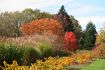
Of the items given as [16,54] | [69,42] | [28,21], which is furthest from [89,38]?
[16,54]

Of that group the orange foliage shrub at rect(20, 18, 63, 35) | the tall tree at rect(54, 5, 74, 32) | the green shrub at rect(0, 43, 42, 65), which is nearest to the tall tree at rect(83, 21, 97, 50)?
the tall tree at rect(54, 5, 74, 32)

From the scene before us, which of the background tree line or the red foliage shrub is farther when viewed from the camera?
the background tree line

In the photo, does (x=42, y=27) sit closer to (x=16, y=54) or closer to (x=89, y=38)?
(x=89, y=38)

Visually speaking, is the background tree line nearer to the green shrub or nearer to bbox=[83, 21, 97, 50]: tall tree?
bbox=[83, 21, 97, 50]: tall tree

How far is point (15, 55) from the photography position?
1911 centimetres

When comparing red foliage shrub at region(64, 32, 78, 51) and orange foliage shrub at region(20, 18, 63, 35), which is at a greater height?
orange foliage shrub at region(20, 18, 63, 35)

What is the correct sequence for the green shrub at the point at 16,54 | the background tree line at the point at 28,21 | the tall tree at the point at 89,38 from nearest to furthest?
the green shrub at the point at 16,54 < the background tree line at the point at 28,21 < the tall tree at the point at 89,38

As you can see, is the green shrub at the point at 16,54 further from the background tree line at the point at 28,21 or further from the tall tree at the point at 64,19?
the tall tree at the point at 64,19

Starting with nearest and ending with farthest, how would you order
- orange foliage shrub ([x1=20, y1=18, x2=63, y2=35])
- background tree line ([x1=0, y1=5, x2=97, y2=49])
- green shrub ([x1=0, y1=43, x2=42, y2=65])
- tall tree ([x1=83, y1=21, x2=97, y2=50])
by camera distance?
green shrub ([x1=0, y1=43, x2=42, y2=65]), orange foliage shrub ([x1=20, y1=18, x2=63, y2=35]), background tree line ([x1=0, y1=5, x2=97, y2=49]), tall tree ([x1=83, y1=21, x2=97, y2=50])

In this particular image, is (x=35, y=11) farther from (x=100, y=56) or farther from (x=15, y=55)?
(x=15, y=55)

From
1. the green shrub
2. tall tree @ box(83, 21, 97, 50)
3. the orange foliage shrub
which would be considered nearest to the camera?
the green shrub

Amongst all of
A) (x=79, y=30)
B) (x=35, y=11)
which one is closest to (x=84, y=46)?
(x=79, y=30)

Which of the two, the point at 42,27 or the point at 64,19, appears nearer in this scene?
the point at 42,27

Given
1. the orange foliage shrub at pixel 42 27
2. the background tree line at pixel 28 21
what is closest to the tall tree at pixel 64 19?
the background tree line at pixel 28 21
